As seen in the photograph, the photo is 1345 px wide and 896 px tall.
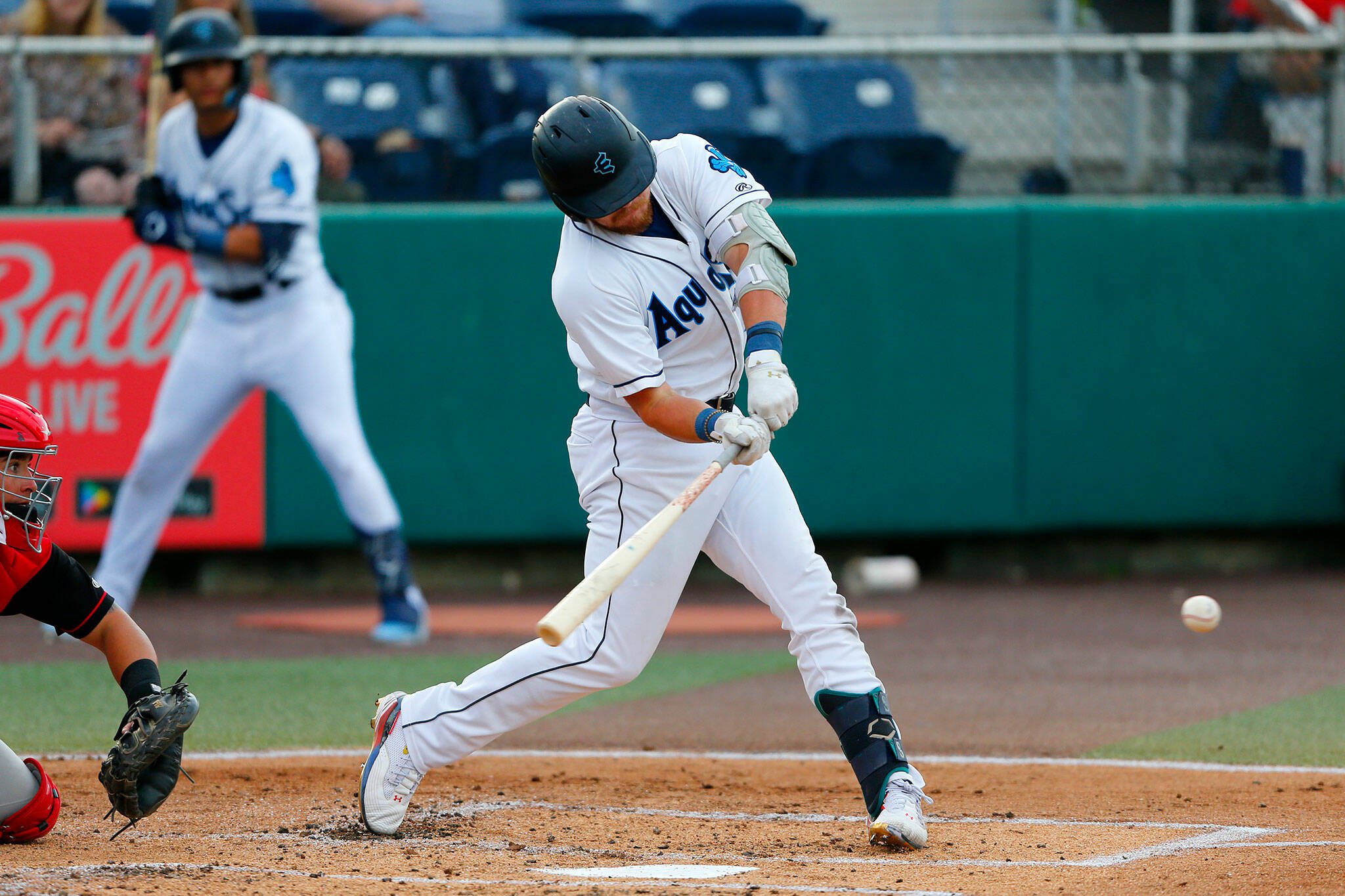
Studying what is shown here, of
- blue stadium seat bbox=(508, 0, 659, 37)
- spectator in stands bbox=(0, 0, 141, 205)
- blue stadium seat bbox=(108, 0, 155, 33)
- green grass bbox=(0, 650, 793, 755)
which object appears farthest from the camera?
blue stadium seat bbox=(508, 0, 659, 37)

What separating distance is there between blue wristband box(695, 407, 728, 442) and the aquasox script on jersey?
527 cm

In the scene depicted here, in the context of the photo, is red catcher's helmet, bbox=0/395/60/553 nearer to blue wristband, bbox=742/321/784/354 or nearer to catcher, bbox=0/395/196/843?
catcher, bbox=0/395/196/843

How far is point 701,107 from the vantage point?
29.7 feet

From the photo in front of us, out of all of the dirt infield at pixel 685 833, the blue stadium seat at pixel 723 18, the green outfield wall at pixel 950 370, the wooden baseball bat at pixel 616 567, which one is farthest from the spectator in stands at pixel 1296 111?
the wooden baseball bat at pixel 616 567

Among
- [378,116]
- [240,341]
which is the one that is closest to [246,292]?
[240,341]

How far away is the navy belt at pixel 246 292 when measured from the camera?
6.98 metres

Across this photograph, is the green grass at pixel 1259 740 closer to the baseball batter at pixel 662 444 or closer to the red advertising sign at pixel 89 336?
the baseball batter at pixel 662 444

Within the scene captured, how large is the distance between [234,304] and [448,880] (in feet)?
12.9

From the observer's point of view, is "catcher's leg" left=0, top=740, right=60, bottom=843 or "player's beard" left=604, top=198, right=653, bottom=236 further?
"player's beard" left=604, top=198, right=653, bottom=236

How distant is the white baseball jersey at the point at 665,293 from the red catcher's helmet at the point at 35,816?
150 centimetres

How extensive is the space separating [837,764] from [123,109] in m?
5.39

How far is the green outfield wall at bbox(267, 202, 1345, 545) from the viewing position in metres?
8.88

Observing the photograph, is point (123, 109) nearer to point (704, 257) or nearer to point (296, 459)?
point (296, 459)

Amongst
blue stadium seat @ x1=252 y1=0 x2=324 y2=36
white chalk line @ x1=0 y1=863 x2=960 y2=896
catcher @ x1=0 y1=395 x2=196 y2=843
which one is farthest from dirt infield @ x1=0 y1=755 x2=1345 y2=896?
blue stadium seat @ x1=252 y1=0 x2=324 y2=36
